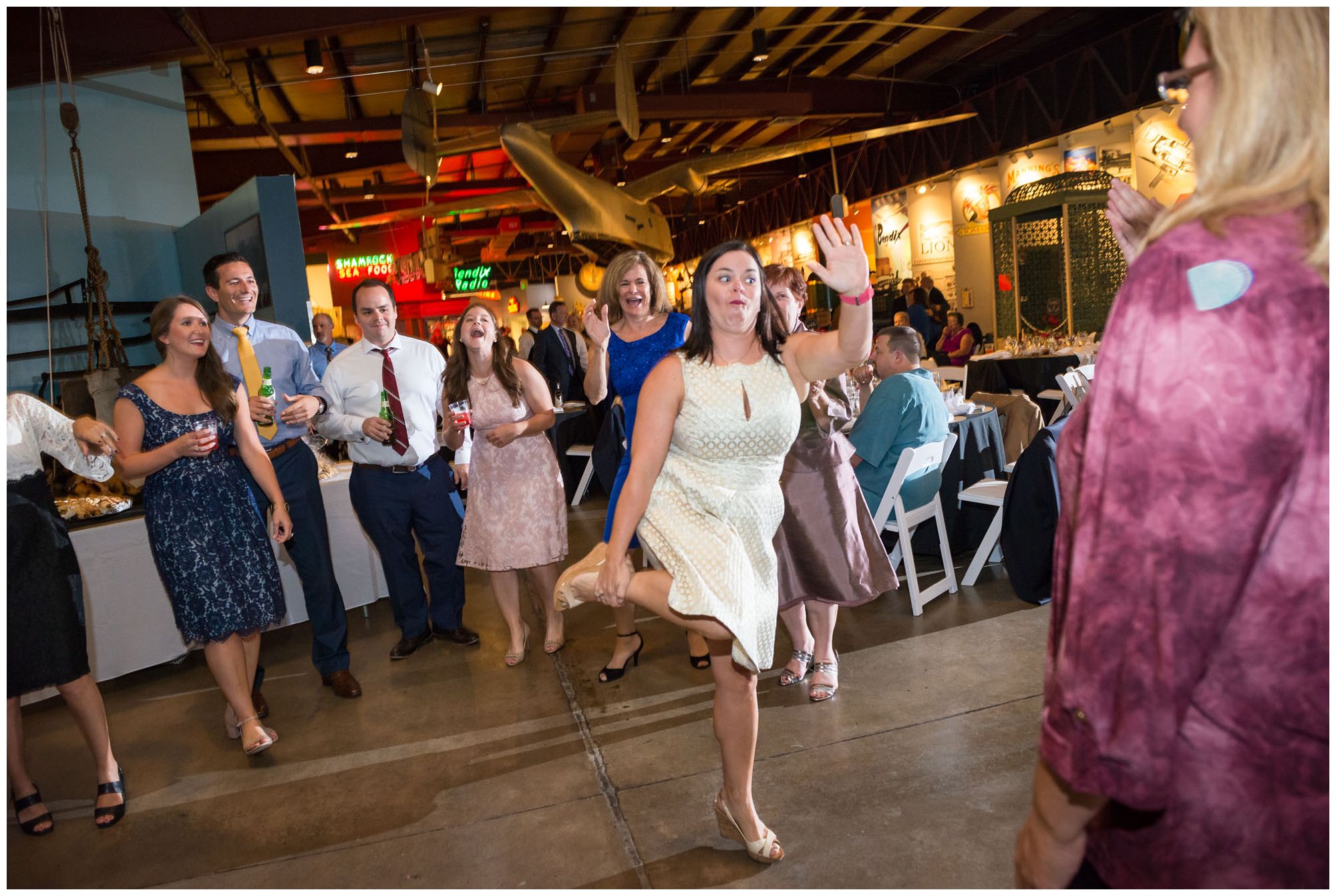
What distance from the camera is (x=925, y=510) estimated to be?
14.0ft

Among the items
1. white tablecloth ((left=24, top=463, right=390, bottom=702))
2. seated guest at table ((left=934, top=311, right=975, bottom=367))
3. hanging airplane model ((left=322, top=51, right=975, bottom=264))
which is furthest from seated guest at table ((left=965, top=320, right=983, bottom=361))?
white tablecloth ((left=24, top=463, right=390, bottom=702))

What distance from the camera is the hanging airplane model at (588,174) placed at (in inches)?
235

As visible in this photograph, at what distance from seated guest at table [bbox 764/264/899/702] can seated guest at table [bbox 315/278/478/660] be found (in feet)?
5.34

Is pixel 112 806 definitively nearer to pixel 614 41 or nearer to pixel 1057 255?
pixel 614 41

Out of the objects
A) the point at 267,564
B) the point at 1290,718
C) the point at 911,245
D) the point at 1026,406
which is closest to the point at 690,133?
the point at 911,245

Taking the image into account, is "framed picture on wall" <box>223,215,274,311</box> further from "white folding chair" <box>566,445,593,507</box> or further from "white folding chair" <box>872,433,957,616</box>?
"white folding chair" <box>872,433,957,616</box>

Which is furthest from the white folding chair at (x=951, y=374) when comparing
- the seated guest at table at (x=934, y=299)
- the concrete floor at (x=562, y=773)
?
the concrete floor at (x=562, y=773)

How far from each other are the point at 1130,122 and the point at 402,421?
9689 millimetres

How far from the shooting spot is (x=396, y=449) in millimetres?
3795

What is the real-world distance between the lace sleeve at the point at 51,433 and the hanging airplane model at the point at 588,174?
3500 mm

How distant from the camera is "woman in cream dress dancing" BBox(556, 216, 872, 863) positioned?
81.4 inches

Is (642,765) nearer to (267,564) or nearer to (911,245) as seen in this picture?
(267,564)

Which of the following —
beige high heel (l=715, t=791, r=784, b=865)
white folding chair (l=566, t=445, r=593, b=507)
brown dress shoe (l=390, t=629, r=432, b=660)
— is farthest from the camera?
white folding chair (l=566, t=445, r=593, b=507)

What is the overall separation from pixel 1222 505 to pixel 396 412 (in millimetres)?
3404
